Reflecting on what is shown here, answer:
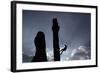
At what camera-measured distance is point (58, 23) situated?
1721mm

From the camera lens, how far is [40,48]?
1666 mm

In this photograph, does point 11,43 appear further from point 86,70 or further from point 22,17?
point 86,70

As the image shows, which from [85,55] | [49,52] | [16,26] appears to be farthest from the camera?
[85,55]

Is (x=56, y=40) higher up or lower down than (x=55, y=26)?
lower down

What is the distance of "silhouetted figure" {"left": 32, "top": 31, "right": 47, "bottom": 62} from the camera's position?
1.65 meters

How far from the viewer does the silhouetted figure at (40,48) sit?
1654mm

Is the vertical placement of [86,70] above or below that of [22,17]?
below

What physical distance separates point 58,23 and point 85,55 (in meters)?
0.35

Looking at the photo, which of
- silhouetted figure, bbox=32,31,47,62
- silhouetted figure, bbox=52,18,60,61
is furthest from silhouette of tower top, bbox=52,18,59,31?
silhouetted figure, bbox=32,31,47,62

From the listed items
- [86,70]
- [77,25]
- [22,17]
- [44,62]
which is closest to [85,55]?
[86,70]

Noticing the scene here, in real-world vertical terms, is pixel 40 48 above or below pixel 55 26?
below

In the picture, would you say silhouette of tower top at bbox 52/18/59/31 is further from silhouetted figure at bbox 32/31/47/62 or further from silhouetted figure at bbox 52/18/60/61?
silhouetted figure at bbox 32/31/47/62

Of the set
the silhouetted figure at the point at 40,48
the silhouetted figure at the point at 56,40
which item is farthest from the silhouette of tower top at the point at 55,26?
the silhouetted figure at the point at 40,48

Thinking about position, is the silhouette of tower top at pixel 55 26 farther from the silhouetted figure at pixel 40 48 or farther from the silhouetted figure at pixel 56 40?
the silhouetted figure at pixel 40 48
